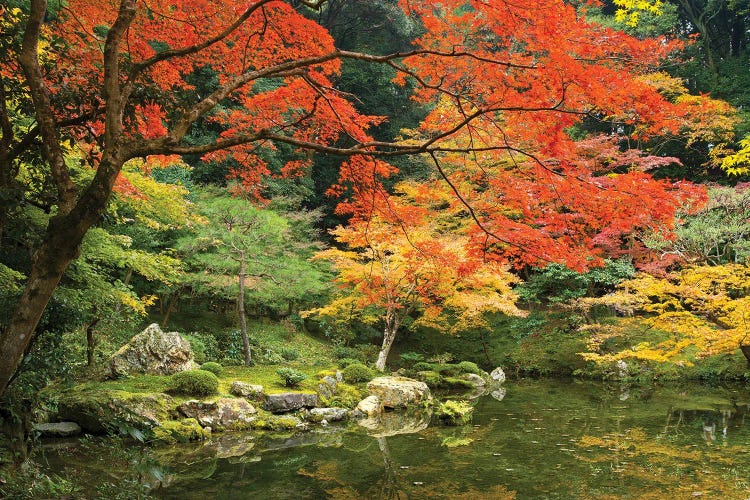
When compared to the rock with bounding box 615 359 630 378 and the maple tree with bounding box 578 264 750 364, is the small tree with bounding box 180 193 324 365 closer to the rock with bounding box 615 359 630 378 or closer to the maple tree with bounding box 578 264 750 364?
the maple tree with bounding box 578 264 750 364

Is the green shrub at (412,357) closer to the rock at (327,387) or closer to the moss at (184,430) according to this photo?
the rock at (327,387)

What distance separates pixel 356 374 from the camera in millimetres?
11125

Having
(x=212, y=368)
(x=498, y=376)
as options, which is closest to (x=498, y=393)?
(x=498, y=376)

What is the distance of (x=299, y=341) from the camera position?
16766 mm

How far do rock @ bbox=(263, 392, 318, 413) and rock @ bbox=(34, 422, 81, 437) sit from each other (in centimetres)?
285

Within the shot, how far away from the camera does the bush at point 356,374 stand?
11109 mm

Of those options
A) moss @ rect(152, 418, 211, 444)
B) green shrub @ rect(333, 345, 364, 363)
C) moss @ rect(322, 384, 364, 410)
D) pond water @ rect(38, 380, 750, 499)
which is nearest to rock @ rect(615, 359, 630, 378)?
pond water @ rect(38, 380, 750, 499)

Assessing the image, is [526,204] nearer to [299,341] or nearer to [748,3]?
[299,341]

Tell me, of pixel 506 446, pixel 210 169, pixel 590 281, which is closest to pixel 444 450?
pixel 506 446

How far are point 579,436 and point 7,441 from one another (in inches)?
280

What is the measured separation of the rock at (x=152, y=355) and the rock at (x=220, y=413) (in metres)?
1.80

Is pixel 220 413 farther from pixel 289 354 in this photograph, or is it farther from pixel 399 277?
pixel 289 354

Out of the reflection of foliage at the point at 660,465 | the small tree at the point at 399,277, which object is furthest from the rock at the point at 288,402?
the reflection of foliage at the point at 660,465

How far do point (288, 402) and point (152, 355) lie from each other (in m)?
2.82
